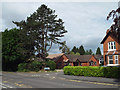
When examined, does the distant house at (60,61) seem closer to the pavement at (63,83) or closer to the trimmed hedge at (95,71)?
the trimmed hedge at (95,71)

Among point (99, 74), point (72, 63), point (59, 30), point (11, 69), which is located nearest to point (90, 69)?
point (99, 74)

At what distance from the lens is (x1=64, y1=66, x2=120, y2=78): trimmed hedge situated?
17119 millimetres

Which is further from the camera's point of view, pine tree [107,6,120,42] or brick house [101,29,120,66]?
brick house [101,29,120,66]

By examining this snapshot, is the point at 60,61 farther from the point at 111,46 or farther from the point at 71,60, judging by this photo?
the point at 111,46

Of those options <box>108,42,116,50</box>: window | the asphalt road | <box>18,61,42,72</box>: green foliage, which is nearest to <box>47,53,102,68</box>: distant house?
<box>18,61,42,72</box>: green foliage

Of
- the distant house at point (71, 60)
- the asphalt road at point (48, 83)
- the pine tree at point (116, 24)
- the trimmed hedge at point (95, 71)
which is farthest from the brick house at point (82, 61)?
the pine tree at point (116, 24)

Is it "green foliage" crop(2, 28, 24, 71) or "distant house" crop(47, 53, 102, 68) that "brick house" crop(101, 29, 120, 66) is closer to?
"green foliage" crop(2, 28, 24, 71)

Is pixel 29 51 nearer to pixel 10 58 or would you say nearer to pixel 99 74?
pixel 10 58

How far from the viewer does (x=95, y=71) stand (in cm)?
1939

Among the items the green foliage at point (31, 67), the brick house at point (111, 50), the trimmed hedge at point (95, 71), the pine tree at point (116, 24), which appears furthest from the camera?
the green foliage at point (31, 67)

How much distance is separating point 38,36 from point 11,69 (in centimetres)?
1358

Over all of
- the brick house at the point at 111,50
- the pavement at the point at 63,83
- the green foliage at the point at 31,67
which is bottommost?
the green foliage at the point at 31,67

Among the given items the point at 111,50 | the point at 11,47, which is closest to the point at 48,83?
the point at 111,50

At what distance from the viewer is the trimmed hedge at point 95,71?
56.2ft
